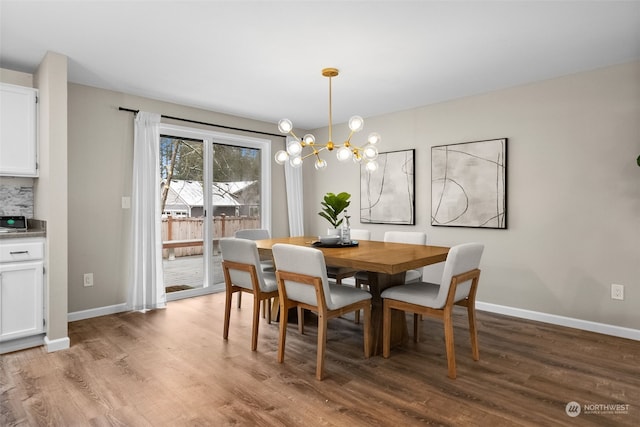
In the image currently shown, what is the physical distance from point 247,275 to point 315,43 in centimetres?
187

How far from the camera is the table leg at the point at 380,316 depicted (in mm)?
2934

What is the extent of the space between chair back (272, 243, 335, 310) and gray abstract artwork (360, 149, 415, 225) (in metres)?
2.44

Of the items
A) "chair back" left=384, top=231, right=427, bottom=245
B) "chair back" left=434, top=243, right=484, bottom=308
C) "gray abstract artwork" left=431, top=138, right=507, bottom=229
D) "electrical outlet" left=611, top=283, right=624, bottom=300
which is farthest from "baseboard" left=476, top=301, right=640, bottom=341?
"chair back" left=434, top=243, right=484, bottom=308

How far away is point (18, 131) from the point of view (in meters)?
3.16

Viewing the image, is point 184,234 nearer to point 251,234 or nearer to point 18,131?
point 251,234

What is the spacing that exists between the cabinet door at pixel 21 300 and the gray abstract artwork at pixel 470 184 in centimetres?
392

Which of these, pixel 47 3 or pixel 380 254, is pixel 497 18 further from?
pixel 47 3

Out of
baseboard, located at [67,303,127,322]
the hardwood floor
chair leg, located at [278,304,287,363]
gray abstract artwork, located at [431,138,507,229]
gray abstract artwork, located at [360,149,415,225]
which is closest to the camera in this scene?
the hardwood floor

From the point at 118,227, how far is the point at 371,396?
317cm

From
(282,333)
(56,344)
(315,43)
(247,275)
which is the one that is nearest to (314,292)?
(282,333)

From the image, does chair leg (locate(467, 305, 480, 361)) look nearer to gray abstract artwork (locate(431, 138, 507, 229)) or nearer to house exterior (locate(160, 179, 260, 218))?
gray abstract artwork (locate(431, 138, 507, 229))

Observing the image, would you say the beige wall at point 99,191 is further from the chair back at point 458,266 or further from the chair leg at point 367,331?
the chair back at point 458,266

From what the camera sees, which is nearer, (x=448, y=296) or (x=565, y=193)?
(x=448, y=296)

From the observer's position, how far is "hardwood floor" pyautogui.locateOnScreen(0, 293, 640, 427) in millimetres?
2076
